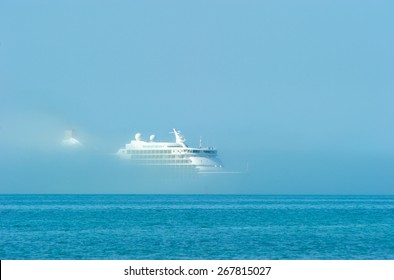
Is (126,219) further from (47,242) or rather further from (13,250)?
(13,250)

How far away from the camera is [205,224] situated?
41156 mm

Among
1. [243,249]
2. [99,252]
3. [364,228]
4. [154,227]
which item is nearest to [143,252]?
[99,252]

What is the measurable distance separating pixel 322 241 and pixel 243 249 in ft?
15.5

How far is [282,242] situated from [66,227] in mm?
12336

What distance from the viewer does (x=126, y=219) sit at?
46.3m

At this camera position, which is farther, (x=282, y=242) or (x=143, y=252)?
(x=282, y=242)

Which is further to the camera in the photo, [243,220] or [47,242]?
[243,220]

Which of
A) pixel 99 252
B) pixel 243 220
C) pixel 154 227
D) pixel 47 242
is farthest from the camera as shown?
pixel 243 220

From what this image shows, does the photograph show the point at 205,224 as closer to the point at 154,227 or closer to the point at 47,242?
the point at 154,227
